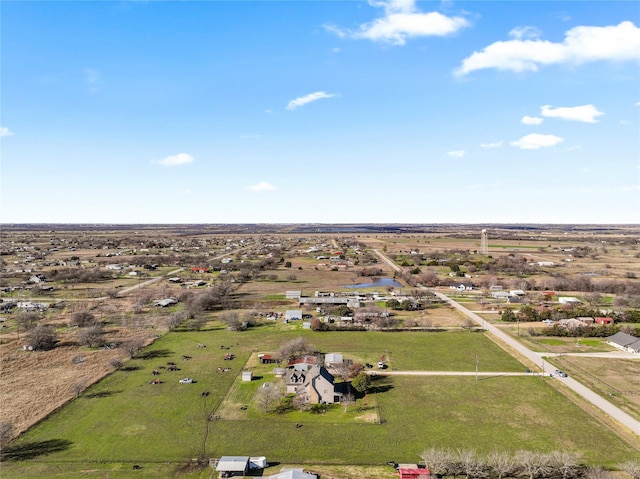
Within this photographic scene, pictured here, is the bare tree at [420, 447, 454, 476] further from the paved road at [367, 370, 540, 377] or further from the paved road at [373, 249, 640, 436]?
the paved road at [373, 249, 640, 436]

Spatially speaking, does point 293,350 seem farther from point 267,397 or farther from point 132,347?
point 132,347

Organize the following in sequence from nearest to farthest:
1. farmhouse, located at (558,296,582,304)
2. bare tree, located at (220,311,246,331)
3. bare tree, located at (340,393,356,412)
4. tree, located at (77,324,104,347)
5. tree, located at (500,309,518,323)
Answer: bare tree, located at (340,393,356,412)
tree, located at (77,324,104,347)
bare tree, located at (220,311,246,331)
tree, located at (500,309,518,323)
farmhouse, located at (558,296,582,304)

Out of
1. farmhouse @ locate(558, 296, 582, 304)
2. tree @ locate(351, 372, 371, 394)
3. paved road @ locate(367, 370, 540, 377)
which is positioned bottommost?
paved road @ locate(367, 370, 540, 377)

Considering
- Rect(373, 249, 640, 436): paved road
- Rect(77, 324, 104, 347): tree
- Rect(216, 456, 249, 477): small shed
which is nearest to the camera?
Rect(216, 456, 249, 477): small shed

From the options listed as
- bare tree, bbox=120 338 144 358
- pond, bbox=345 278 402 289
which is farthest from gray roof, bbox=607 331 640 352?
bare tree, bbox=120 338 144 358

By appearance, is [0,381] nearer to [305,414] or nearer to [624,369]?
[305,414]
